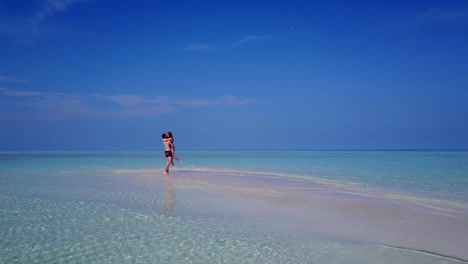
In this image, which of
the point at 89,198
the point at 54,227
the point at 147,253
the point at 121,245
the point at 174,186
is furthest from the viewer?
the point at 174,186

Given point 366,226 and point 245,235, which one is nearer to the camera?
point 245,235

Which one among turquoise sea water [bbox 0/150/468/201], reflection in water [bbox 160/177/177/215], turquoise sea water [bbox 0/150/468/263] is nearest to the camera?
turquoise sea water [bbox 0/150/468/263]

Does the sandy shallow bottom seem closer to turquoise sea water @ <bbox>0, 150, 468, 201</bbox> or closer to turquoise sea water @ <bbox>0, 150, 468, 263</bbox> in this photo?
turquoise sea water @ <bbox>0, 150, 468, 263</bbox>

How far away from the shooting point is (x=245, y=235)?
6211 millimetres

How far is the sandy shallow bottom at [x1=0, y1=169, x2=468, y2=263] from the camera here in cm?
511

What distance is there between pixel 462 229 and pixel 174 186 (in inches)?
360

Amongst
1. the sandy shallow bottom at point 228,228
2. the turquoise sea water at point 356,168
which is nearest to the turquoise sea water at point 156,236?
the sandy shallow bottom at point 228,228

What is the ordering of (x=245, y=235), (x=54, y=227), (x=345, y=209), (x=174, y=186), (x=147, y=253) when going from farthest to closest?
1. (x=174, y=186)
2. (x=345, y=209)
3. (x=54, y=227)
4. (x=245, y=235)
5. (x=147, y=253)

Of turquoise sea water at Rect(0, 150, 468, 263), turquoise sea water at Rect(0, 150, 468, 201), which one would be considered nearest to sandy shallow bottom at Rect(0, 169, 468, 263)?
turquoise sea water at Rect(0, 150, 468, 263)

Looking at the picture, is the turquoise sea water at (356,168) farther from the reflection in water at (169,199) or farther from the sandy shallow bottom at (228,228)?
the reflection in water at (169,199)

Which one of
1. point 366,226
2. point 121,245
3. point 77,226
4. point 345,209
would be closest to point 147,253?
point 121,245

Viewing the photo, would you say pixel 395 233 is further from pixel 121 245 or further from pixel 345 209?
pixel 121 245

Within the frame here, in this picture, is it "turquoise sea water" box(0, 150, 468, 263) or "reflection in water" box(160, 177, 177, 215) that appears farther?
"reflection in water" box(160, 177, 177, 215)

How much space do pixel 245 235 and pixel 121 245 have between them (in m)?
2.10
